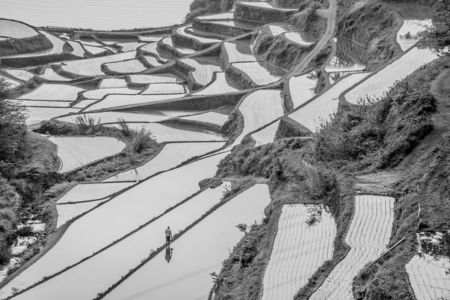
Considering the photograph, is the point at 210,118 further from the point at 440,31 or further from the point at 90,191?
the point at 440,31

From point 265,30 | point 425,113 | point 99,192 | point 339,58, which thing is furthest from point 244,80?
point 425,113

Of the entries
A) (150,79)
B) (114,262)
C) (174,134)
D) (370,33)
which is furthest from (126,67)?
(114,262)

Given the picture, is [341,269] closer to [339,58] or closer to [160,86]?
[339,58]

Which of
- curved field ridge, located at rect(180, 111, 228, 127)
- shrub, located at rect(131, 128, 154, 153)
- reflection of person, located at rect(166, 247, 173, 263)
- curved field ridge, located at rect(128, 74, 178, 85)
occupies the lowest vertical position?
reflection of person, located at rect(166, 247, 173, 263)

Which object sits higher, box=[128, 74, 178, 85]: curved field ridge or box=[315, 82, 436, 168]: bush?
box=[128, 74, 178, 85]: curved field ridge

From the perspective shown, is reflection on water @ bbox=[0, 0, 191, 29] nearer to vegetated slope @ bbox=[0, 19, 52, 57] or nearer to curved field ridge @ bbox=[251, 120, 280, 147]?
vegetated slope @ bbox=[0, 19, 52, 57]

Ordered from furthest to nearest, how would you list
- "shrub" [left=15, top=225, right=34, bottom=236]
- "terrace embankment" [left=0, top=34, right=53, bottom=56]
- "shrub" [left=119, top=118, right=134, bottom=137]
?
"terrace embankment" [left=0, top=34, right=53, bottom=56], "shrub" [left=119, top=118, right=134, bottom=137], "shrub" [left=15, top=225, right=34, bottom=236]

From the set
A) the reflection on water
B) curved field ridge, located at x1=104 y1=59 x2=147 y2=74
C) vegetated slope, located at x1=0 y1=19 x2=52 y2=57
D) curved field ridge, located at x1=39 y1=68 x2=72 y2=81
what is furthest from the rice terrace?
the reflection on water
